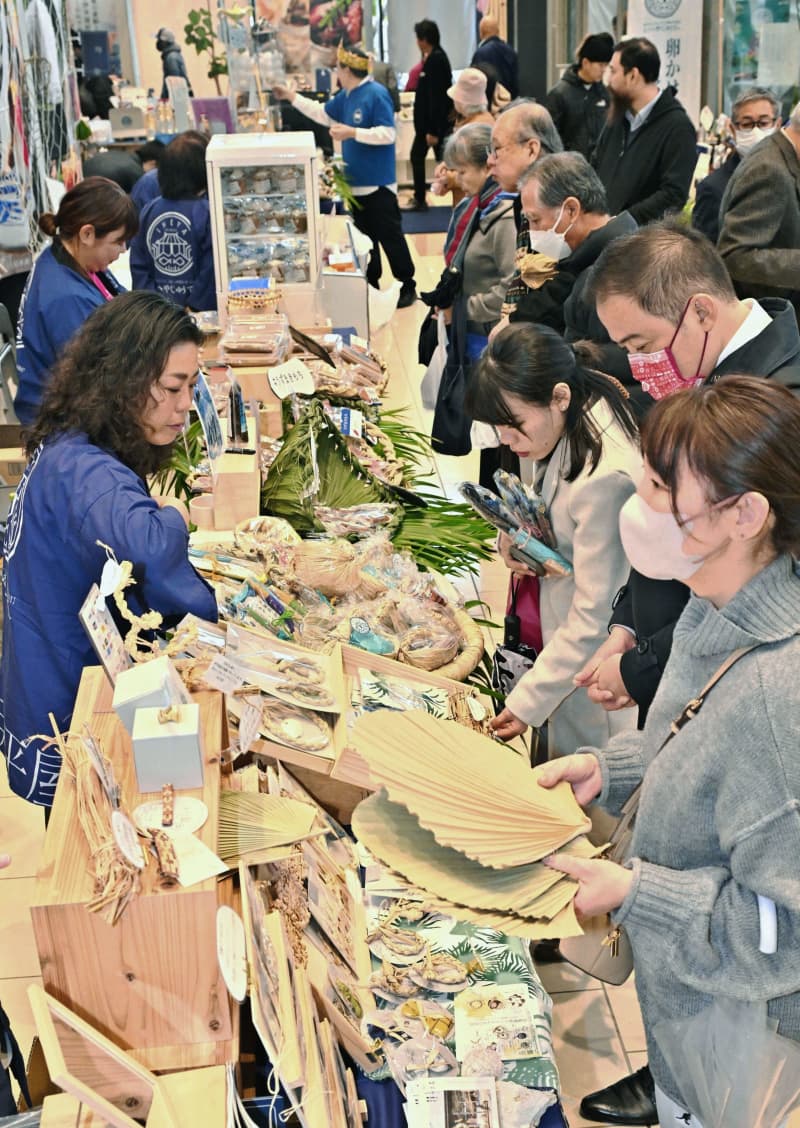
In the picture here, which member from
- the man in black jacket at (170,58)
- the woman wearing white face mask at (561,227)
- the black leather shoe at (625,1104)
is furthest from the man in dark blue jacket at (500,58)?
the black leather shoe at (625,1104)

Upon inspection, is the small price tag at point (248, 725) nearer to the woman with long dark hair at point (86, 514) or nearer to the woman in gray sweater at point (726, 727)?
the woman with long dark hair at point (86, 514)

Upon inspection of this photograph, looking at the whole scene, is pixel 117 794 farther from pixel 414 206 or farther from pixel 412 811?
pixel 414 206

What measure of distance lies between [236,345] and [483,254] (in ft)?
4.26

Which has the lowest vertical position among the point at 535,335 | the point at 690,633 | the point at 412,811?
the point at 412,811

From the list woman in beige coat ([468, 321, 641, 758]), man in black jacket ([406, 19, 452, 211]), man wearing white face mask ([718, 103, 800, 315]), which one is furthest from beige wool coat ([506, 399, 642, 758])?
man in black jacket ([406, 19, 452, 211])

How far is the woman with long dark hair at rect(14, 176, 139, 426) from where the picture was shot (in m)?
4.36

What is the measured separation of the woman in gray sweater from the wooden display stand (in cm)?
53

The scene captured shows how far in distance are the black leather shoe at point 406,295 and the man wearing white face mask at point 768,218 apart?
18.6ft

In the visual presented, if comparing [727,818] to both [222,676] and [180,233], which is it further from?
[180,233]

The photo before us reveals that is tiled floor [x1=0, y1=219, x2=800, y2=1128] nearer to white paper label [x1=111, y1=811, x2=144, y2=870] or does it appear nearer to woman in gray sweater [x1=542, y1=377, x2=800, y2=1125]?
woman in gray sweater [x1=542, y1=377, x2=800, y2=1125]

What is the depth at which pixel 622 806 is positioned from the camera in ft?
6.79

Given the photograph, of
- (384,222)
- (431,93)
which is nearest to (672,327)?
(384,222)

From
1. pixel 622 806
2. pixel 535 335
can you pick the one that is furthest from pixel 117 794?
pixel 535 335

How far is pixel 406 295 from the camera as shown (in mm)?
10188
